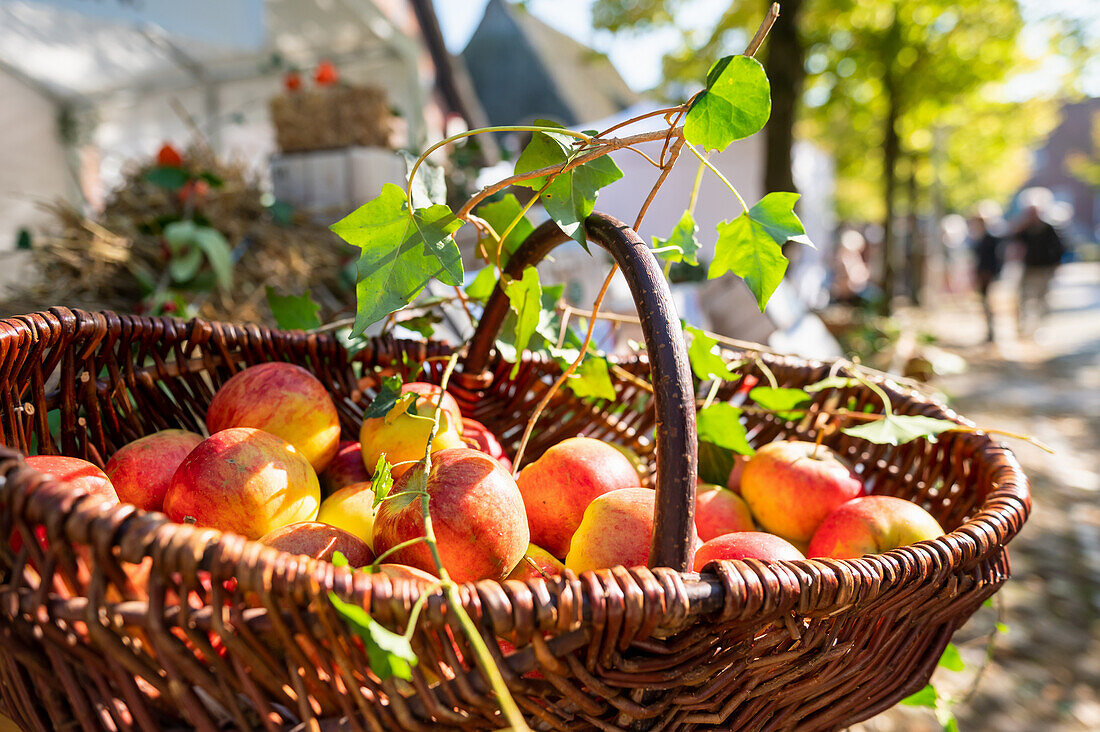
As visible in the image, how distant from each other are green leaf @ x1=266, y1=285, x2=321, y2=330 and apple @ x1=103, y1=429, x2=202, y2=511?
353mm

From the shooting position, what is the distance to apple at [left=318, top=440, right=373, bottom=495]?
0.94 meters

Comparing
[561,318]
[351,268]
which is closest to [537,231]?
[561,318]

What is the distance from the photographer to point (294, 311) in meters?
1.15

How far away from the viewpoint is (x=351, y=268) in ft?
6.82

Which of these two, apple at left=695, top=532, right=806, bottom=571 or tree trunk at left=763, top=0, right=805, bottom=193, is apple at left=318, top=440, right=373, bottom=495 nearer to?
apple at left=695, top=532, right=806, bottom=571

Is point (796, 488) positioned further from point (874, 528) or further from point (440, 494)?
point (440, 494)

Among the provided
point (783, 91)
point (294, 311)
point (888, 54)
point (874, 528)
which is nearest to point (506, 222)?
point (294, 311)

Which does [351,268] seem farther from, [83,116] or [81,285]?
[83,116]

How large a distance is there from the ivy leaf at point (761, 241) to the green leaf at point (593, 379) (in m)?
0.26

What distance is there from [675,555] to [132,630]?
398 millimetres

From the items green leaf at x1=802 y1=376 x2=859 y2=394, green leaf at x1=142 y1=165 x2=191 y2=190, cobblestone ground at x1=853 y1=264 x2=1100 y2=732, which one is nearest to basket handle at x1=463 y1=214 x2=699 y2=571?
green leaf at x1=802 y1=376 x2=859 y2=394

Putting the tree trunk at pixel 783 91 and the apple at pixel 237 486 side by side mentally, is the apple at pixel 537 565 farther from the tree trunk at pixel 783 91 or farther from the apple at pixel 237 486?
the tree trunk at pixel 783 91

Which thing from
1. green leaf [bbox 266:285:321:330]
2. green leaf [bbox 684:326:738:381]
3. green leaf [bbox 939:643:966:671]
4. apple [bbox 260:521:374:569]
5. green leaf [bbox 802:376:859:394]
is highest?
green leaf [bbox 266:285:321:330]

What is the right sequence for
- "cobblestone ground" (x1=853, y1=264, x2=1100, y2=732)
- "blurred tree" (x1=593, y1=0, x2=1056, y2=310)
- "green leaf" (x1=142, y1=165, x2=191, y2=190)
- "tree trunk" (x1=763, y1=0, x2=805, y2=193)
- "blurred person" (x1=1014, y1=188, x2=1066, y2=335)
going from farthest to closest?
"blurred person" (x1=1014, y1=188, x2=1066, y2=335) → "blurred tree" (x1=593, y1=0, x2=1056, y2=310) → "tree trunk" (x1=763, y1=0, x2=805, y2=193) → "green leaf" (x1=142, y1=165, x2=191, y2=190) → "cobblestone ground" (x1=853, y1=264, x2=1100, y2=732)
